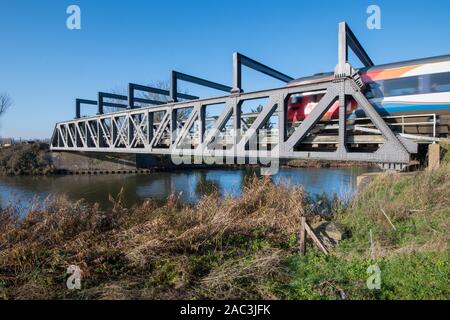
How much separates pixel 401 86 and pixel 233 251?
902 cm

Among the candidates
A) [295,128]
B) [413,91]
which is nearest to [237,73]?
[295,128]

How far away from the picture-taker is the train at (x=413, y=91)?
32.3 feet

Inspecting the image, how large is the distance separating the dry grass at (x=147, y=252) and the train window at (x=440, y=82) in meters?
6.46

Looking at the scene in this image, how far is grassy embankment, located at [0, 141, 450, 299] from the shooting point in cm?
441

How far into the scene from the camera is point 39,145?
4053 cm

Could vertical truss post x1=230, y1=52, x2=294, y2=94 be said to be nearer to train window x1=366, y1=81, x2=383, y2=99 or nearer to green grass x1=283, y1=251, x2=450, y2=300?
train window x1=366, y1=81, x2=383, y2=99

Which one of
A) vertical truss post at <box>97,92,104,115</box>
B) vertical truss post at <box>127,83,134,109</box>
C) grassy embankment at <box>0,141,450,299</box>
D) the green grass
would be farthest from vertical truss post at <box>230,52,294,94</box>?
vertical truss post at <box>97,92,104,115</box>

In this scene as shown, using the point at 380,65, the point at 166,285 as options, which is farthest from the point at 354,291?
the point at 380,65

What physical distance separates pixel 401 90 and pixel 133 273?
35.2ft

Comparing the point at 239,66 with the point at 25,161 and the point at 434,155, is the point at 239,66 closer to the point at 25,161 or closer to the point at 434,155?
the point at 434,155

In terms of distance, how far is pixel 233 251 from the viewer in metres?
6.07

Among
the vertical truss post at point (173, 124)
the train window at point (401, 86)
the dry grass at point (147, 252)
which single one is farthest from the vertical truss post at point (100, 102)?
the train window at point (401, 86)

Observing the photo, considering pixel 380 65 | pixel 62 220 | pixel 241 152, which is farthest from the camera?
pixel 241 152
